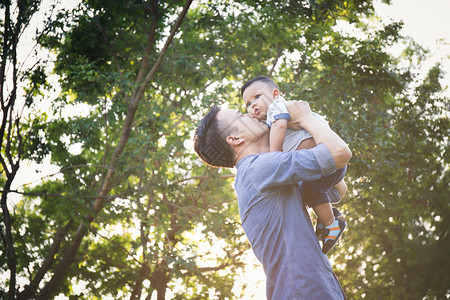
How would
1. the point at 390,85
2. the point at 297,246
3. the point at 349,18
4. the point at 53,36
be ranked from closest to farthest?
the point at 297,246 < the point at 53,36 < the point at 349,18 < the point at 390,85

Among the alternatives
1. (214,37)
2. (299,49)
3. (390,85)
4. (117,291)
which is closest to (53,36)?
(214,37)

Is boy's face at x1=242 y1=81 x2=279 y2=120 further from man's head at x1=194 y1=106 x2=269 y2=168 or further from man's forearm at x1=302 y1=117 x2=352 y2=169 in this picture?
man's forearm at x1=302 y1=117 x2=352 y2=169

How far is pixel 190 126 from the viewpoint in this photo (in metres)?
9.85

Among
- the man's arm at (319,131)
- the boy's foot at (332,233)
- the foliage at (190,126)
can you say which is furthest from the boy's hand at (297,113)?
the foliage at (190,126)

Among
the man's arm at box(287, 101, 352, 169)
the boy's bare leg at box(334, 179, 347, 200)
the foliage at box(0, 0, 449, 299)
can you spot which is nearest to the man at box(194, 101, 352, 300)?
the man's arm at box(287, 101, 352, 169)

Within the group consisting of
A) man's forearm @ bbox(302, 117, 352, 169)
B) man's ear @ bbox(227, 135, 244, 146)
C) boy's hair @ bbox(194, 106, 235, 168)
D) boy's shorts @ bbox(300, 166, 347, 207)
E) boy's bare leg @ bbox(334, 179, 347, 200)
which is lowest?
man's forearm @ bbox(302, 117, 352, 169)

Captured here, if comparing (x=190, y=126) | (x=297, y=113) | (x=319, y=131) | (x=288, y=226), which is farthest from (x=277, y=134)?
(x=190, y=126)

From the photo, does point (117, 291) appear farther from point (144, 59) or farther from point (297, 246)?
point (297, 246)

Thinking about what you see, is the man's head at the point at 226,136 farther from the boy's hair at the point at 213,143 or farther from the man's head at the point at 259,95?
the man's head at the point at 259,95

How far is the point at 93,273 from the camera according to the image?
12.8 meters

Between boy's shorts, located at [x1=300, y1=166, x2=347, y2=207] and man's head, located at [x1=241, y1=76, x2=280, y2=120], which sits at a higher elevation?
man's head, located at [x1=241, y1=76, x2=280, y2=120]

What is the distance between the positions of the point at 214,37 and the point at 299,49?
201 centimetres

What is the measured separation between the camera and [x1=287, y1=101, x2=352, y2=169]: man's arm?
1930 millimetres

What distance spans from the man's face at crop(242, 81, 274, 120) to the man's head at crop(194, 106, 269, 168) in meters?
0.43
